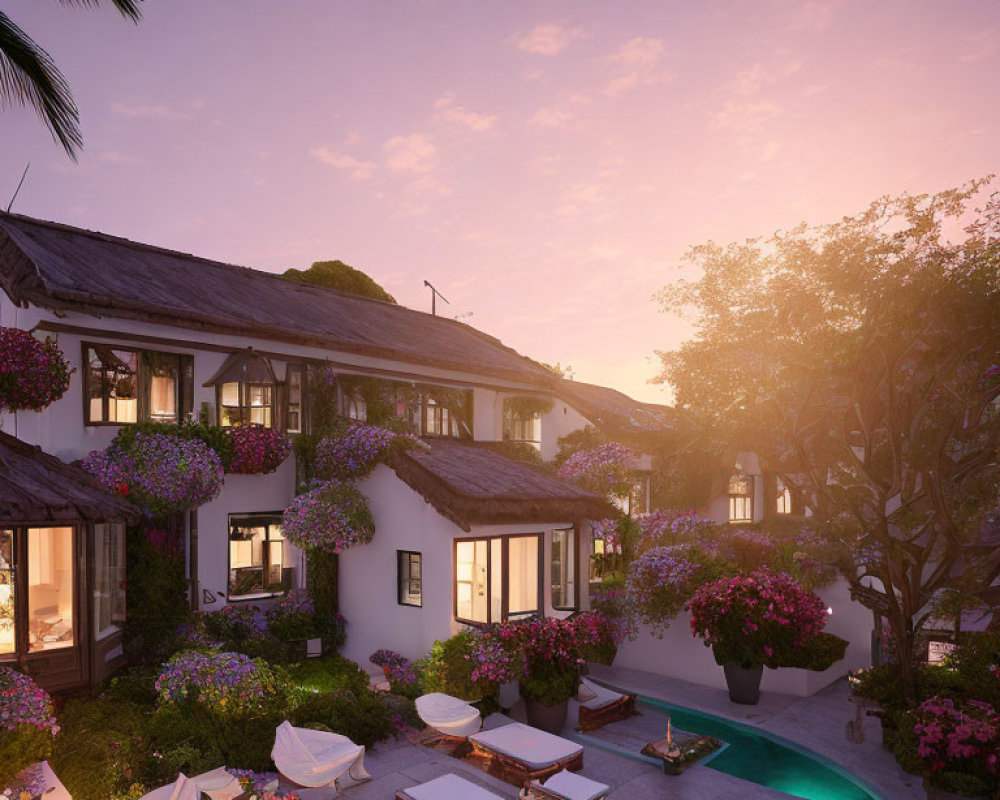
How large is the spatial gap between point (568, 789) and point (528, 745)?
1447mm

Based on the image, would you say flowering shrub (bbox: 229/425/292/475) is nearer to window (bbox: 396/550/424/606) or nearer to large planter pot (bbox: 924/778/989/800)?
window (bbox: 396/550/424/606)

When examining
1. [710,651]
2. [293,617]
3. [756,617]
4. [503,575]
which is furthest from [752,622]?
[293,617]

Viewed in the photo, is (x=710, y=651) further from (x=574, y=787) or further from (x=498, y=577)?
(x=574, y=787)

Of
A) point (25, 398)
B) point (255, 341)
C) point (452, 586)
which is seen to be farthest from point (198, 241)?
point (452, 586)

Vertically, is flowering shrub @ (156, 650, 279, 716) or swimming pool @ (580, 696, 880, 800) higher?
flowering shrub @ (156, 650, 279, 716)

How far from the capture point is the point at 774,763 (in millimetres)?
12383

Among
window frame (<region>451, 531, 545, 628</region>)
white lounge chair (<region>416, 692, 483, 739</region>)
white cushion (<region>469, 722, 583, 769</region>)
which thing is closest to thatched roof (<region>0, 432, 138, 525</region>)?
white lounge chair (<region>416, 692, 483, 739</region>)

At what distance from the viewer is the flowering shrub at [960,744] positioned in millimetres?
9898

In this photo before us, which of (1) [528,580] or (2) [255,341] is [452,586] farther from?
(2) [255,341]

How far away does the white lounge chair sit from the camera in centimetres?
1140

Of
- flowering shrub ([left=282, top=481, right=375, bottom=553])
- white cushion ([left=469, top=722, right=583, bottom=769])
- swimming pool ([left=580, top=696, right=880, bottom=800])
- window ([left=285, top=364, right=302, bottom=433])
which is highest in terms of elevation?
window ([left=285, top=364, right=302, bottom=433])

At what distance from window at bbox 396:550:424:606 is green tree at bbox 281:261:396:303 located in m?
26.6

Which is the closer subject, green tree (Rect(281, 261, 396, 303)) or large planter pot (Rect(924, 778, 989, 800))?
large planter pot (Rect(924, 778, 989, 800))

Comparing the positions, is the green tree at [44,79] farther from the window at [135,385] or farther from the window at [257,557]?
the window at [257,557]
